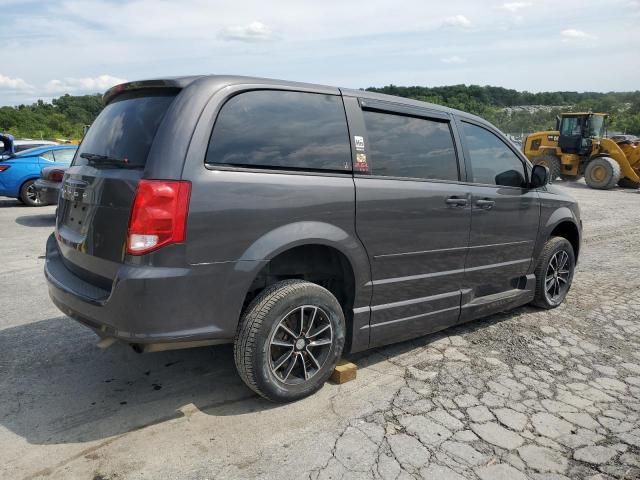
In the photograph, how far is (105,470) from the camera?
2445 mm

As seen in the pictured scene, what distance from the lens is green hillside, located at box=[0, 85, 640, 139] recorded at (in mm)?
49656

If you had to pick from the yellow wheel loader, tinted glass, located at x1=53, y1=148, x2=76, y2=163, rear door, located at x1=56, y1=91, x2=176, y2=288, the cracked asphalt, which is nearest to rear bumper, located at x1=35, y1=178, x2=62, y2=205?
tinted glass, located at x1=53, y1=148, x2=76, y2=163

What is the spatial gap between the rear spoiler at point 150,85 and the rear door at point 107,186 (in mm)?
36

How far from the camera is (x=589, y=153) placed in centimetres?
1834

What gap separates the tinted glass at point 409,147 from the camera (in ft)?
11.4

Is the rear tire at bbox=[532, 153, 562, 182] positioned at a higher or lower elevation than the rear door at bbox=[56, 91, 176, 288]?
lower

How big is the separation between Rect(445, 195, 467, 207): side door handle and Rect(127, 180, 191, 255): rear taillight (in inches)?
78.4

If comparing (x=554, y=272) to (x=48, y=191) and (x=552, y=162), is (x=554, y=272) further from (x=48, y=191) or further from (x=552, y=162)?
(x=552, y=162)

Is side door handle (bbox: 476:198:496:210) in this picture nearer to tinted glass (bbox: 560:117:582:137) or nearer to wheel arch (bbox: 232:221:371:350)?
wheel arch (bbox: 232:221:371:350)

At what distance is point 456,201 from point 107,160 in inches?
94.0

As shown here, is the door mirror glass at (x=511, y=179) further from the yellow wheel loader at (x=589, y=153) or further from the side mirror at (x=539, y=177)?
the yellow wheel loader at (x=589, y=153)

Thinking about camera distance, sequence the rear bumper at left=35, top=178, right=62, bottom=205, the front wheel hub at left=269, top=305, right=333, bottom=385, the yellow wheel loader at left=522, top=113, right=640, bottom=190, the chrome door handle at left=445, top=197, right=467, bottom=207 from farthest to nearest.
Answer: the yellow wheel loader at left=522, top=113, right=640, bottom=190 → the rear bumper at left=35, top=178, right=62, bottom=205 → the chrome door handle at left=445, top=197, right=467, bottom=207 → the front wheel hub at left=269, top=305, right=333, bottom=385

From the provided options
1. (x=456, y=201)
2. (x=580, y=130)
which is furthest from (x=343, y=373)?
(x=580, y=130)

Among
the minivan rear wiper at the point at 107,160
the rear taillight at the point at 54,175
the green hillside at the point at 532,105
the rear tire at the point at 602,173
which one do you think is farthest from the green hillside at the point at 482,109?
the minivan rear wiper at the point at 107,160
